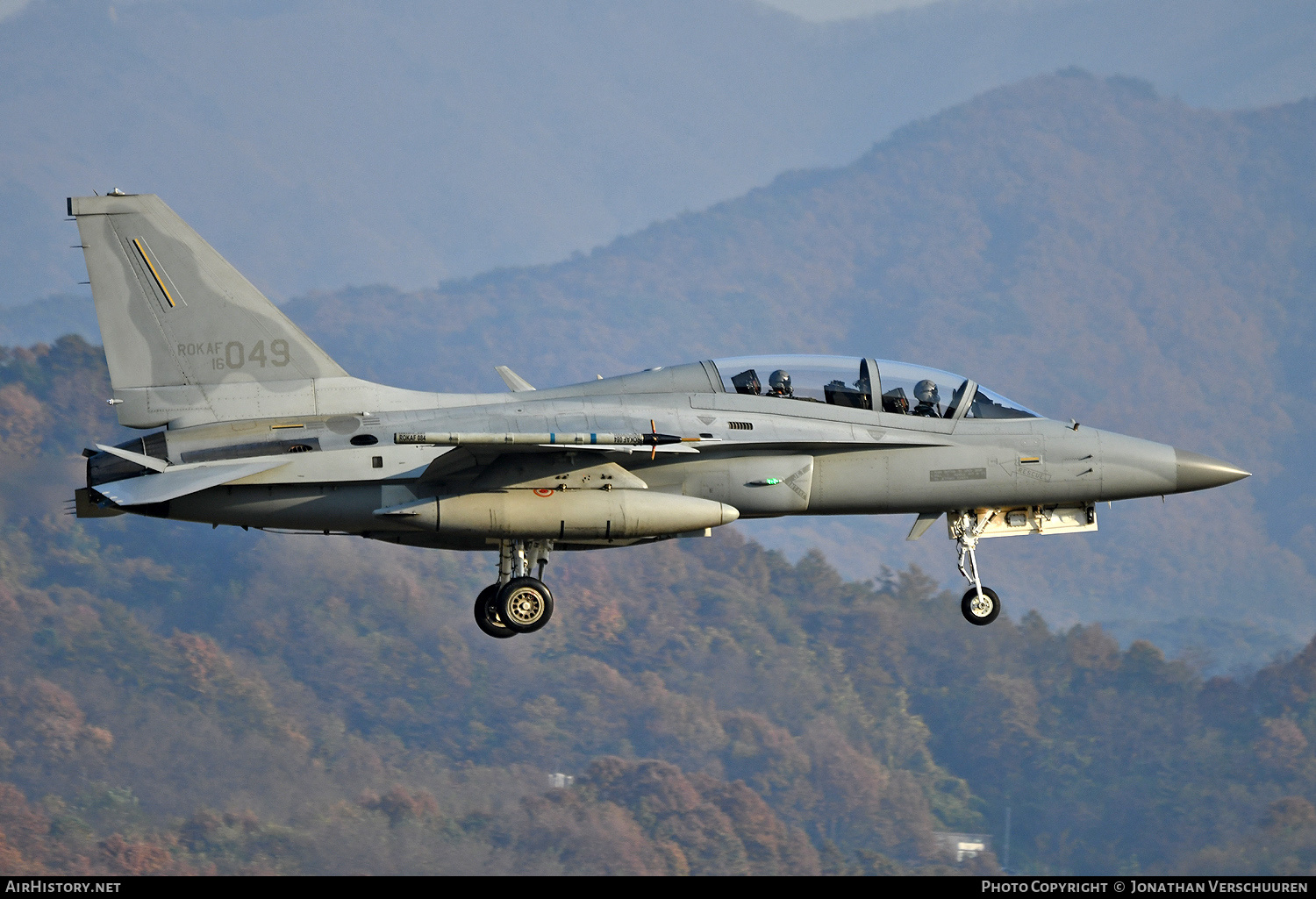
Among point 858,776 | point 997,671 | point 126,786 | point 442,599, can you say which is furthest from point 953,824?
point 126,786

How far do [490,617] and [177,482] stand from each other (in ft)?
13.6

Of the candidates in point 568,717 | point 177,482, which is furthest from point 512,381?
point 568,717

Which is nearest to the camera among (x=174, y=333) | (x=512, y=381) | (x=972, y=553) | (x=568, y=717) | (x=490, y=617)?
(x=174, y=333)

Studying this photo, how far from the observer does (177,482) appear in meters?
17.9

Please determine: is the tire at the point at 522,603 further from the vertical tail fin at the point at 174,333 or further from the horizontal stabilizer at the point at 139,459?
the horizontal stabilizer at the point at 139,459

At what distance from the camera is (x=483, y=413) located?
18.7 m

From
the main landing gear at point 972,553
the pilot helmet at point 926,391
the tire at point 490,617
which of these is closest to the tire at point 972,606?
the main landing gear at point 972,553

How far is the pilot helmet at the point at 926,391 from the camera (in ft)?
64.5

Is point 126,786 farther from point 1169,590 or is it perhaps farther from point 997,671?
point 1169,590

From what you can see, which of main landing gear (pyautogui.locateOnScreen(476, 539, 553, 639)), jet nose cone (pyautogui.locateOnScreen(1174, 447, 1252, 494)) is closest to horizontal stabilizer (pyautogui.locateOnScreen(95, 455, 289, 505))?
main landing gear (pyautogui.locateOnScreen(476, 539, 553, 639))

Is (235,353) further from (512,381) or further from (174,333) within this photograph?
(512,381)

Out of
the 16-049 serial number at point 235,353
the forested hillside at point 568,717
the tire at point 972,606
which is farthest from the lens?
the forested hillside at point 568,717

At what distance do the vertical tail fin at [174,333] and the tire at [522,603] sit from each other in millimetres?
3295

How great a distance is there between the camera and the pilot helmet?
1966 cm
